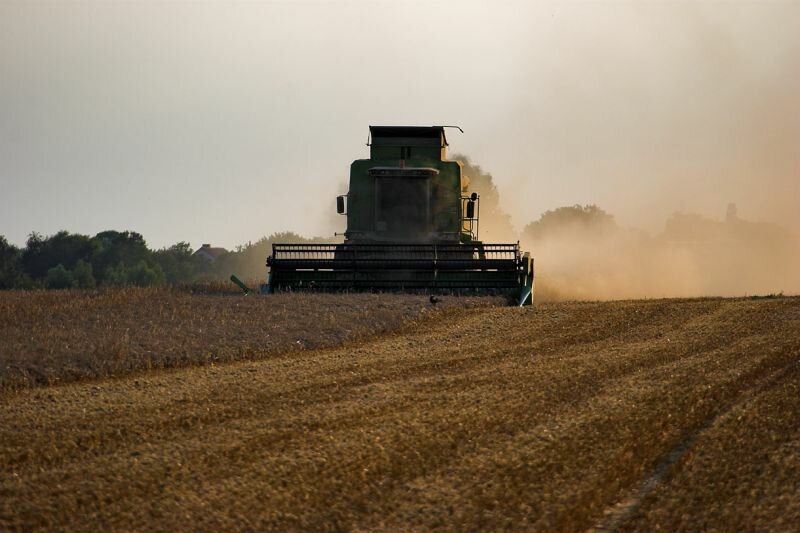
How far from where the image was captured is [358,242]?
75.1ft

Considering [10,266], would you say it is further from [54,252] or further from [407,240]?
[407,240]

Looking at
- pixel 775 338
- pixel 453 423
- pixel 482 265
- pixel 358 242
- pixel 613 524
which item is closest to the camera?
pixel 613 524

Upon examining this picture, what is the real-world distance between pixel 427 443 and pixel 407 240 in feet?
48.2

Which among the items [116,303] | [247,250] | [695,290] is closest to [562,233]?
[695,290]

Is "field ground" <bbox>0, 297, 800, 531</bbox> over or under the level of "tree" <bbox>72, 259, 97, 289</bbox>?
under

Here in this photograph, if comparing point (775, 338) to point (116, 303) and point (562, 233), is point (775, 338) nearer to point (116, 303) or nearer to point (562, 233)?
point (116, 303)

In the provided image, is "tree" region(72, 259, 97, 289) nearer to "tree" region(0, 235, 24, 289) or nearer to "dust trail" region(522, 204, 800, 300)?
"tree" region(0, 235, 24, 289)

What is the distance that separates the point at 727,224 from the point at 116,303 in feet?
159

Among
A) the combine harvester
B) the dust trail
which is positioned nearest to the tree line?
the dust trail

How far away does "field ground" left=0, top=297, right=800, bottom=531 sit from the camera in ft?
22.5

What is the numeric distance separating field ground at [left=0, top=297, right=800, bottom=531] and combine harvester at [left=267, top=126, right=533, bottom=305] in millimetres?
7866

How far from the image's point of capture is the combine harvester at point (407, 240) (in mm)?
21234

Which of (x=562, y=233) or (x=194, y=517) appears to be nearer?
(x=194, y=517)

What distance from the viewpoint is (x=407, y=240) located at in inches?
901
